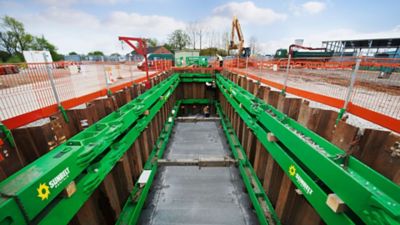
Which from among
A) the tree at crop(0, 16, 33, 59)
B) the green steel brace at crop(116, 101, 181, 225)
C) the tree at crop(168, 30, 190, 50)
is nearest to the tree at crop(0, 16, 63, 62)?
the tree at crop(0, 16, 33, 59)

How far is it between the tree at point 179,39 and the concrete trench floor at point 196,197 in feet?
190

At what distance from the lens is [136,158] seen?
3537 millimetres

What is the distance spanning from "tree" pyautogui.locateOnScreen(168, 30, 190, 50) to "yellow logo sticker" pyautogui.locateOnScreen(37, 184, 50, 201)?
61221 millimetres

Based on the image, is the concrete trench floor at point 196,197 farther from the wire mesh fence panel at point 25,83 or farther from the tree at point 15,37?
the tree at point 15,37

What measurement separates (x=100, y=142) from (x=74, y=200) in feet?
1.95

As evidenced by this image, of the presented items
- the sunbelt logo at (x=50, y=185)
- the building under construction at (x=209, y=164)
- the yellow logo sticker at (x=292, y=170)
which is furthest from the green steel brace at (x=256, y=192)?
the sunbelt logo at (x=50, y=185)

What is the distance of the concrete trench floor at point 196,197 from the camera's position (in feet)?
11.0

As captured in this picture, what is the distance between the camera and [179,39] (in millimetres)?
58000

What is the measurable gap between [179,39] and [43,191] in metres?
62.6

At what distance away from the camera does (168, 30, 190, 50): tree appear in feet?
188

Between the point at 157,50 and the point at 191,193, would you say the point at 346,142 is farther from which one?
the point at 157,50

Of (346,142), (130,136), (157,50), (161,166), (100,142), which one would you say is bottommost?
(161,166)

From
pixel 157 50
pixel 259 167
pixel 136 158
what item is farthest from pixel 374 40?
pixel 157 50

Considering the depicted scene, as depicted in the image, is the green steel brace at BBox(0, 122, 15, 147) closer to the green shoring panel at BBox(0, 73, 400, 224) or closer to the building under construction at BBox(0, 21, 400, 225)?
the building under construction at BBox(0, 21, 400, 225)
